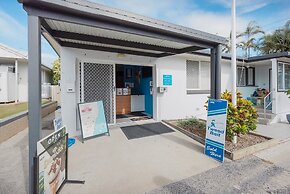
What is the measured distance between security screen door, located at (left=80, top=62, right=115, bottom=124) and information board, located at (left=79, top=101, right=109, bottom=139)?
26.9 inches

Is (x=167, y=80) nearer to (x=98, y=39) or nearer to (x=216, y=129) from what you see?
(x=98, y=39)

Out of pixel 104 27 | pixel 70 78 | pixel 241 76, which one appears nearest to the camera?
pixel 104 27

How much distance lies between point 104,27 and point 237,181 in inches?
131

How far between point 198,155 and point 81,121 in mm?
3011

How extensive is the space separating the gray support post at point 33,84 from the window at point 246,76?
988 cm

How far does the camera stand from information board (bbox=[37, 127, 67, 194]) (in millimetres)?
1751

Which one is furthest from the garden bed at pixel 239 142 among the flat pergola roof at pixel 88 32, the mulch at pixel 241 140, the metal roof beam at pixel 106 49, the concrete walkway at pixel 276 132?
the metal roof beam at pixel 106 49

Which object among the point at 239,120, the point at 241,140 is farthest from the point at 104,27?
the point at 241,140

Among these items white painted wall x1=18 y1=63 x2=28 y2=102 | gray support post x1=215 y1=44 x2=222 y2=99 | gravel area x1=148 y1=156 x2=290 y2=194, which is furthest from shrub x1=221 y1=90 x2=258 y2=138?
white painted wall x1=18 y1=63 x2=28 y2=102

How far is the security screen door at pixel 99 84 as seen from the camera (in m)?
5.11

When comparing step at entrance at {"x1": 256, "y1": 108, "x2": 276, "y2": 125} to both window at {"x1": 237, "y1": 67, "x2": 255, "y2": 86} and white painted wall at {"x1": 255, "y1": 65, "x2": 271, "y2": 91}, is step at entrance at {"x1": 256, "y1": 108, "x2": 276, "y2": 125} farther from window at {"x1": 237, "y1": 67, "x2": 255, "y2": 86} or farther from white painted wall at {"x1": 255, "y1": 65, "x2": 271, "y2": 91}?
white painted wall at {"x1": 255, "y1": 65, "x2": 271, "y2": 91}

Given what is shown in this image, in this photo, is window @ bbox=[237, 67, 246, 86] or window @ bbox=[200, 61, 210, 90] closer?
window @ bbox=[200, 61, 210, 90]

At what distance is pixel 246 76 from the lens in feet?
31.5

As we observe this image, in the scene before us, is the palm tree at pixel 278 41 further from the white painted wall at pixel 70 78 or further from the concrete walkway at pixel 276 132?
the white painted wall at pixel 70 78
